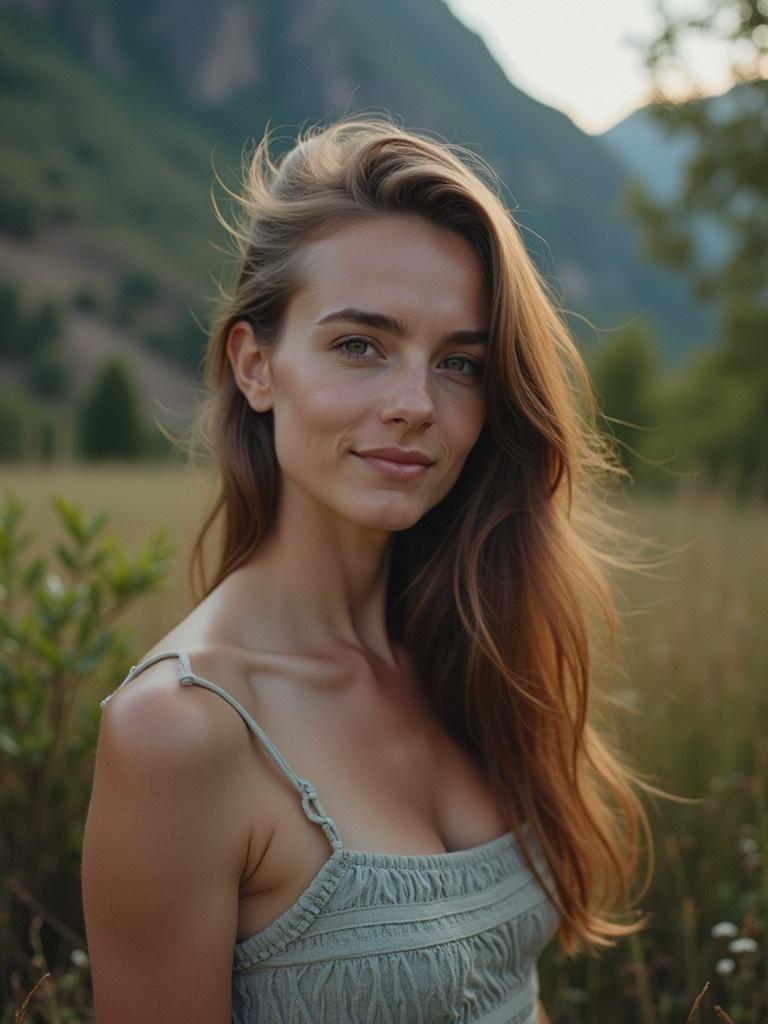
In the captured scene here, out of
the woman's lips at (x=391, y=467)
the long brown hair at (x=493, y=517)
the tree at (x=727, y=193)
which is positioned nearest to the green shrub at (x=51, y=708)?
the long brown hair at (x=493, y=517)

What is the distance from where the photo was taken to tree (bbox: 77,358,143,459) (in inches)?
1336

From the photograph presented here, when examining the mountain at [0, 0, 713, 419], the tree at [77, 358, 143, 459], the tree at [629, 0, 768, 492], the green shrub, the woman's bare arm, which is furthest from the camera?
the mountain at [0, 0, 713, 419]

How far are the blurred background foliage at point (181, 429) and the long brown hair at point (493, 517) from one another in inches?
9.0

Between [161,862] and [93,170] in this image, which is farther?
[93,170]

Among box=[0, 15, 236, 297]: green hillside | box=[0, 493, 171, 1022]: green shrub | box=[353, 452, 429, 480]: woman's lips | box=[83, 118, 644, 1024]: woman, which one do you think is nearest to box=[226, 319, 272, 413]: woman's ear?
box=[83, 118, 644, 1024]: woman

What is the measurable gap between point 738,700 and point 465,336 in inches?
94.0

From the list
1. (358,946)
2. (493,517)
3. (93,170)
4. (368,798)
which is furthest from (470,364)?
(93,170)

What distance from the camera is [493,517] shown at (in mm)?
2109

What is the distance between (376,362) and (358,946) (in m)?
0.92

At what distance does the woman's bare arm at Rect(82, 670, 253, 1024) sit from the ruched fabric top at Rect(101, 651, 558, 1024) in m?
0.09

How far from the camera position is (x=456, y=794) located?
1862 mm

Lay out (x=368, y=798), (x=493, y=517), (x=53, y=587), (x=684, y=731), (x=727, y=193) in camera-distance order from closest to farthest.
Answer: (x=368, y=798)
(x=493, y=517)
(x=53, y=587)
(x=684, y=731)
(x=727, y=193)

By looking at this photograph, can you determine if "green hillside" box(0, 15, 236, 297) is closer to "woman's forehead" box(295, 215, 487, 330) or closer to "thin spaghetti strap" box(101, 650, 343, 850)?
"woman's forehead" box(295, 215, 487, 330)

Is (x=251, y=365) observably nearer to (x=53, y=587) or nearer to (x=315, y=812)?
(x=315, y=812)
